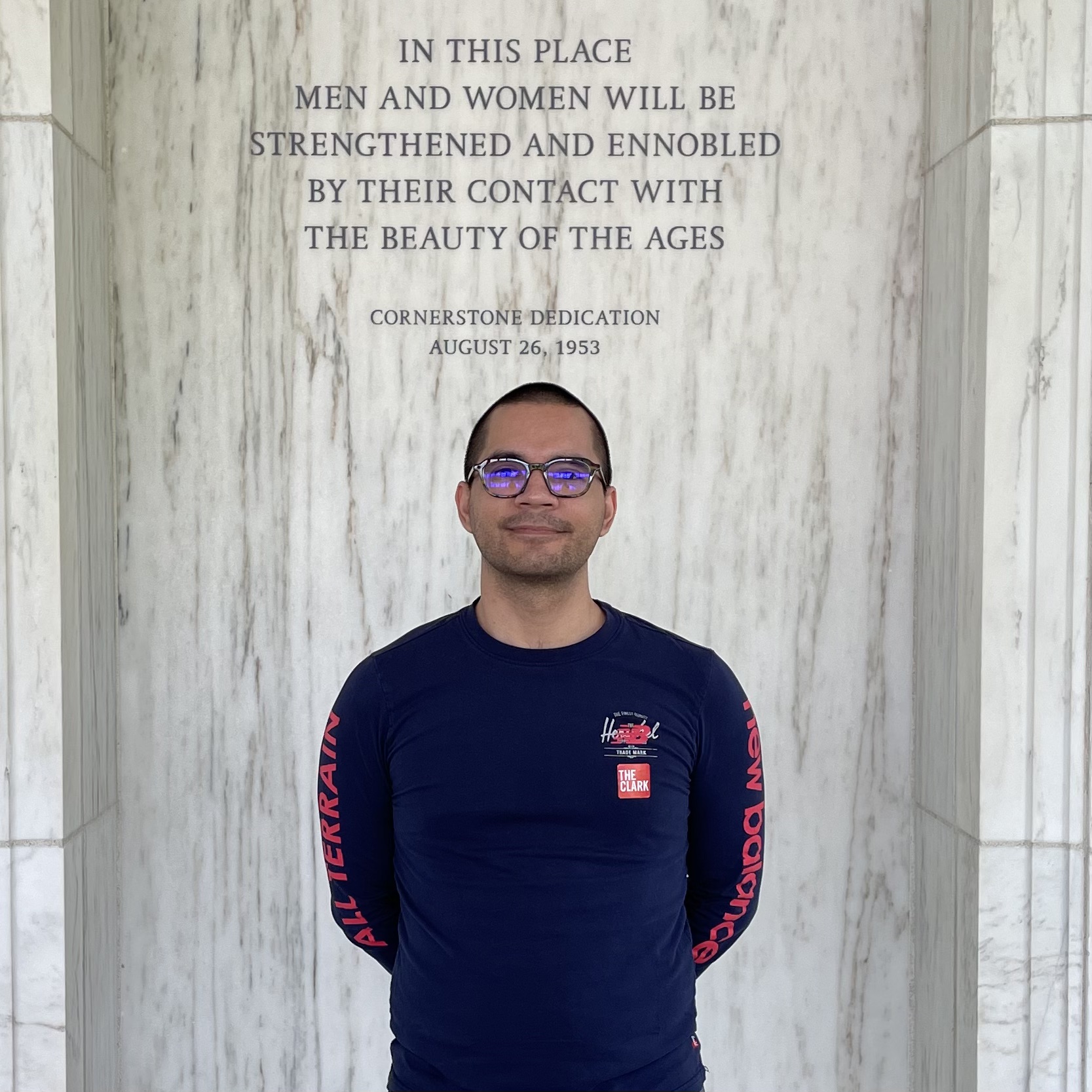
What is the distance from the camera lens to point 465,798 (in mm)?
2424

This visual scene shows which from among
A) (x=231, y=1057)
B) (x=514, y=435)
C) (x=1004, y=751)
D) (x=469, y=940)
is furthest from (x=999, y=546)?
(x=231, y=1057)

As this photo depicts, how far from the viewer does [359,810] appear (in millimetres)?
2609

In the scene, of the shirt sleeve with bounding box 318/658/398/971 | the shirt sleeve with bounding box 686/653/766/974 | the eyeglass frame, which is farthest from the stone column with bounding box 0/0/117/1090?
the shirt sleeve with bounding box 686/653/766/974

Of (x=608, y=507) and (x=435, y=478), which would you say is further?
(x=435, y=478)

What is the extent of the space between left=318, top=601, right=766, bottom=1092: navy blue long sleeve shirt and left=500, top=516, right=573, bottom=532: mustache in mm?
255

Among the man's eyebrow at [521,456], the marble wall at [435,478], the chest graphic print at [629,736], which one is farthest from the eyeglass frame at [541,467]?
the marble wall at [435,478]

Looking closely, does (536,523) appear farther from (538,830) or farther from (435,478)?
(435,478)

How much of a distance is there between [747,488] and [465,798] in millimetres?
1625

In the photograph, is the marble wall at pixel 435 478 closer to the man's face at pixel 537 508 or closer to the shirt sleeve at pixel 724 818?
the shirt sleeve at pixel 724 818

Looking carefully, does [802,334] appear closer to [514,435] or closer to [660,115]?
[660,115]

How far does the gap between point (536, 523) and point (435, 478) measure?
131 cm

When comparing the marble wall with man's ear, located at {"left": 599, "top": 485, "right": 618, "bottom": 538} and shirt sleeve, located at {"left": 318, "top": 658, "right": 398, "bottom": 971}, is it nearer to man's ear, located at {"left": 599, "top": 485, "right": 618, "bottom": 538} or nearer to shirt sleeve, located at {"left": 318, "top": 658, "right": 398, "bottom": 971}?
shirt sleeve, located at {"left": 318, "top": 658, "right": 398, "bottom": 971}

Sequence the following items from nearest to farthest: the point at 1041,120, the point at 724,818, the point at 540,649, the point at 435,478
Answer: the point at 540,649, the point at 724,818, the point at 1041,120, the point at 435,478

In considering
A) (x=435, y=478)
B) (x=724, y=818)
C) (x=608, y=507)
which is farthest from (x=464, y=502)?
(x=435, y=478)
